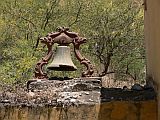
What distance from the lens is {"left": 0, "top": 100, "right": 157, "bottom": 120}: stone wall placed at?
15.7ft

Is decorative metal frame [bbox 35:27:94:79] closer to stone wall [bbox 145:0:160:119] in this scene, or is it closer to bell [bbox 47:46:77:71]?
bell [bbox 47:46:77:71]

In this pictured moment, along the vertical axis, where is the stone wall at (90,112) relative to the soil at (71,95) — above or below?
below

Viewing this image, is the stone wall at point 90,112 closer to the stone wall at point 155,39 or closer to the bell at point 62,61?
the stone wall at point 155,39

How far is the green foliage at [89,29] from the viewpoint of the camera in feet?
49.0

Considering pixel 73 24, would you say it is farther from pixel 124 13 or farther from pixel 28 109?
pixel 28 109

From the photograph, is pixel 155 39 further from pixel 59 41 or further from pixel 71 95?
pixel 59 41

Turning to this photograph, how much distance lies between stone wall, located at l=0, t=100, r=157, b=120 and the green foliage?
974cm

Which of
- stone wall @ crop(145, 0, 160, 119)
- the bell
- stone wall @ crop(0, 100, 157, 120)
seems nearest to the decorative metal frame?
the bell

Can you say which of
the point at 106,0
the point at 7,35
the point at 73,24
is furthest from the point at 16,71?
the point at 106,0

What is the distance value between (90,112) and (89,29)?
35.2 ft

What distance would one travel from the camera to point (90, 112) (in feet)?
15.8

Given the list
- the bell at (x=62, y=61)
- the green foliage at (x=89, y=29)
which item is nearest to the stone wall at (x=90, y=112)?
the bell at (x=62, y=61)

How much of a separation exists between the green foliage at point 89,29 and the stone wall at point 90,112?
9.74 m

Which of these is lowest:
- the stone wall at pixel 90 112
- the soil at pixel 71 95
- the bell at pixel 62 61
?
the stone wall at pixel 90 112
